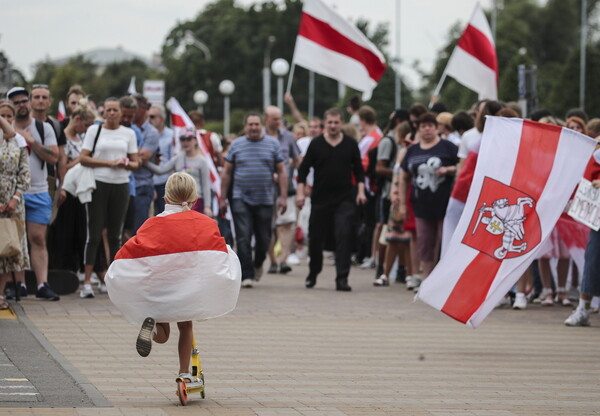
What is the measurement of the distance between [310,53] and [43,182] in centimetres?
702

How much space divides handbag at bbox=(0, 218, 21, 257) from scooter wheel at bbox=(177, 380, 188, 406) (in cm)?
495

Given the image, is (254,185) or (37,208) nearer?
(37,208)

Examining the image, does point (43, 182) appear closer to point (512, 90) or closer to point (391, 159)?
point (391, 159)

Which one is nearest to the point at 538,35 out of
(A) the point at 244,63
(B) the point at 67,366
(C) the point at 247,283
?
(A) the point at 244,63

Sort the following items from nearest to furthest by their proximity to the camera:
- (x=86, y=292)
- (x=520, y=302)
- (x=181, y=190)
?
(x=181, y=190)
(x=86, y=292)
(x=520, y=302)

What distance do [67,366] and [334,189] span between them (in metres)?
7.45

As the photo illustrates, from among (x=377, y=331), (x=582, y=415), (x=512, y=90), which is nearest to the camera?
(x=582, y=415)

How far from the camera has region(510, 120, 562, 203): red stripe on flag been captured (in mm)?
10242

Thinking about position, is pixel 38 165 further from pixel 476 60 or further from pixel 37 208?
pixel 476 60

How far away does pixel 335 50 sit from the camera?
754 inches

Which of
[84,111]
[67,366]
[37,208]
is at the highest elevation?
[84,111]

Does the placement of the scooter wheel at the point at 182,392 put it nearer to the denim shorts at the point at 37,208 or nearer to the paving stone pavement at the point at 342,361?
the paving stone pavement at the point at 342,361

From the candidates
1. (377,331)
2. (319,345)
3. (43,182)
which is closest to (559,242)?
(377,331)

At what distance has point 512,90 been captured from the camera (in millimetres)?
51688
